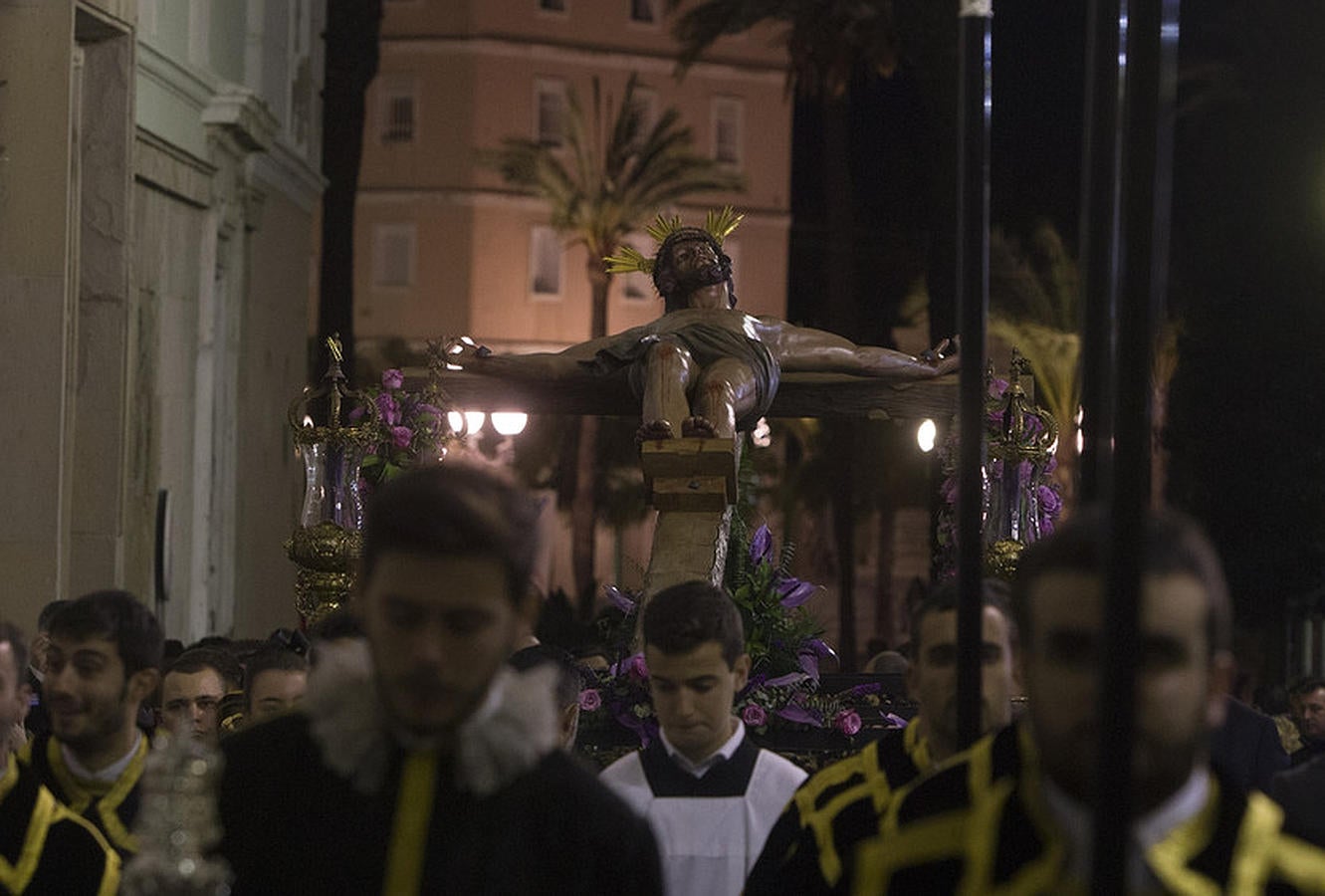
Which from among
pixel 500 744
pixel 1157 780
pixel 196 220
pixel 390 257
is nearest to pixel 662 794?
pixel 500 744

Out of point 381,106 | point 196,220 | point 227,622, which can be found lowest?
point 227,622

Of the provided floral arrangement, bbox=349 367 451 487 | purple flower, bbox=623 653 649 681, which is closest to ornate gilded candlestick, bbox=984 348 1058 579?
purple flower, bbox=623 653 649 681

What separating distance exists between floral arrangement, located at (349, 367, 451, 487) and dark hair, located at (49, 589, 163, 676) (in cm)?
526

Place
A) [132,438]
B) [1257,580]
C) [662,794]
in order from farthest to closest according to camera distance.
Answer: [1257,580] < [132,438] < [662,794]

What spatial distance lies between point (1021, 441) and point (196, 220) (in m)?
10.1

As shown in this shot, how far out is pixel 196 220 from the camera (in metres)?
18.2

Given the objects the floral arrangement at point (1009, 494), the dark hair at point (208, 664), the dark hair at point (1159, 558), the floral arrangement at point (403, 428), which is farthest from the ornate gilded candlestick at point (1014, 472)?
the dark hair at point (1159, 558)

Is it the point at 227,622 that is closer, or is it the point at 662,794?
the point at 662,794

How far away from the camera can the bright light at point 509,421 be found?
10.3 meters

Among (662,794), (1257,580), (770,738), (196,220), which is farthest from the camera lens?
(1257,580)

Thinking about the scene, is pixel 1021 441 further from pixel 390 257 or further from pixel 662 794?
pixel 390 257

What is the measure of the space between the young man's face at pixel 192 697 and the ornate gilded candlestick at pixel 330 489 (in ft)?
9.51

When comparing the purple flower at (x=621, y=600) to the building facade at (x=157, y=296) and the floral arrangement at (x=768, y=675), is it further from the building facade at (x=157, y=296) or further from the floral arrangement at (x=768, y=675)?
the building facade at (x=157, y=296)

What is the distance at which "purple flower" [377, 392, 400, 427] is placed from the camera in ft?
32.7
